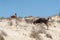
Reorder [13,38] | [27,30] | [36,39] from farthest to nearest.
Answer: [27,30]
[36,39]
[13,38]

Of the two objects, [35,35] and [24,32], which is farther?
[24,32]

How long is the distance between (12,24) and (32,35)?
2.77 metres

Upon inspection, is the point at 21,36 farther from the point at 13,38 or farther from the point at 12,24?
the point at 12,24

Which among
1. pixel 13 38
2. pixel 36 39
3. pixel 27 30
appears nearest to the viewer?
pixel 13 38

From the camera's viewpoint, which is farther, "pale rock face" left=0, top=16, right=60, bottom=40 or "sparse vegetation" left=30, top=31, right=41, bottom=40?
"sparse vegetation" left=30, top=31, right=41, bottom=40

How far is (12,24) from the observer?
20.0m

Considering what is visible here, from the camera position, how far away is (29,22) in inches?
868

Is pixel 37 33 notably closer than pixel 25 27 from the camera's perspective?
Yes

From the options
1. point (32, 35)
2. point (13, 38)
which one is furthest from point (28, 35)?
point (13, 38)

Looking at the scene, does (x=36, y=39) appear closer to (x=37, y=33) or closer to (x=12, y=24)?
(x=37, y=33)

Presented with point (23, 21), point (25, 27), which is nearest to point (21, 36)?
point (25, 27)

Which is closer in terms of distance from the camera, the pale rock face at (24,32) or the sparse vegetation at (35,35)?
the pale rock face at (24,32)

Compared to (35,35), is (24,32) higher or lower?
higher

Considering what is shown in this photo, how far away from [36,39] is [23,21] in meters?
4.59
